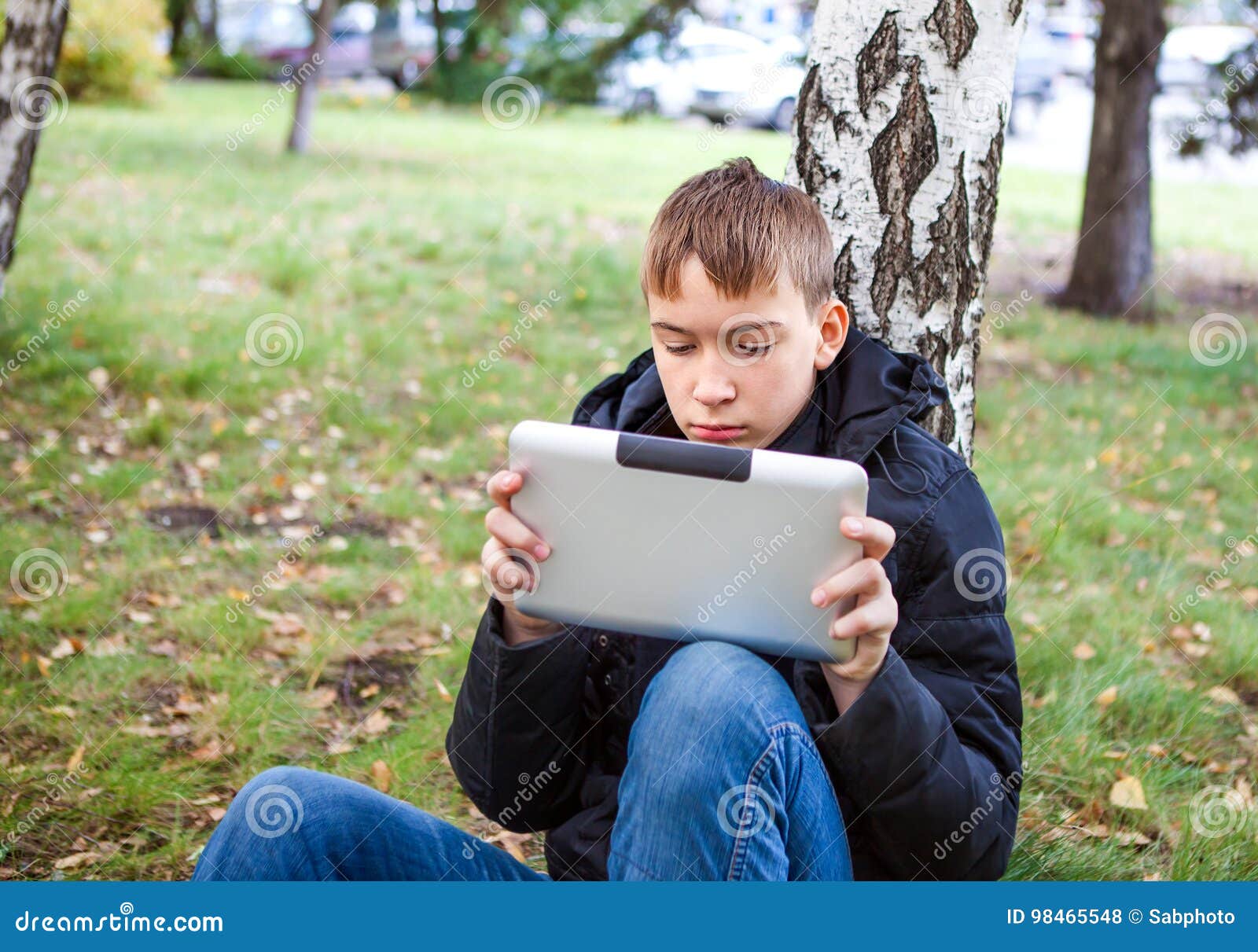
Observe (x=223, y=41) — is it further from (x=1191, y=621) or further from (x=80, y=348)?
(x=1191, y=621)

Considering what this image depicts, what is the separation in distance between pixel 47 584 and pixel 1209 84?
26.6 ft

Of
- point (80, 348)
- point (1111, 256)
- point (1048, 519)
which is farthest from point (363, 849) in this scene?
point (1111, 256)

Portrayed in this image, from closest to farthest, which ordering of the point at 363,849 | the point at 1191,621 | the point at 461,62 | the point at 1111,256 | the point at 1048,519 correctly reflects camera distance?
the point at 363,849 → the point at 1191,621 → the point at 1048,519 → the point at 1111,256 → the point at 461,62

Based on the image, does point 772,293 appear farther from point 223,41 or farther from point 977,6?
point 223,41

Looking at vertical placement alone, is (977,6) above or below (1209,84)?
below

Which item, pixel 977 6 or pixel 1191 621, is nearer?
pixel 977 6

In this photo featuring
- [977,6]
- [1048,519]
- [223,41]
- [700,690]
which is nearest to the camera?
[700,690]

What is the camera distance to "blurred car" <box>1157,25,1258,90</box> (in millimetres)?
8297

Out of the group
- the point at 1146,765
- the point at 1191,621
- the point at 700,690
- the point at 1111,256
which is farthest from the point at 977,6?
the point at 1111,256

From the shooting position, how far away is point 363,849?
1.86 meters

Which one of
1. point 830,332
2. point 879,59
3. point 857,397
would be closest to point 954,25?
point 879,59

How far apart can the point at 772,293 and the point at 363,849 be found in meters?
1.10

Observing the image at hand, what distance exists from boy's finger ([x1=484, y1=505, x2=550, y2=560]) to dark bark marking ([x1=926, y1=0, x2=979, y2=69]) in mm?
1414

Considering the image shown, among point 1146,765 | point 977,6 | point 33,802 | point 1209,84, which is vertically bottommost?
point 33,802
